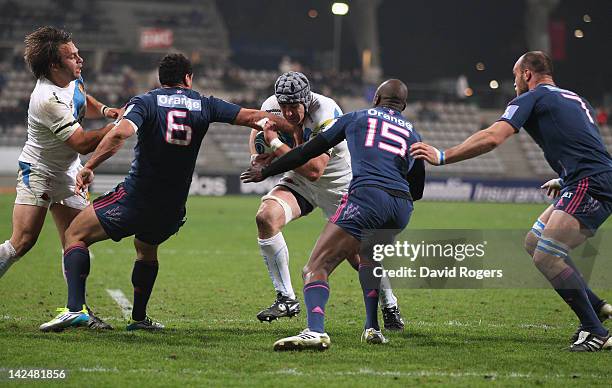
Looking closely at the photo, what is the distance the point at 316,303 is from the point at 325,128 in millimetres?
2030

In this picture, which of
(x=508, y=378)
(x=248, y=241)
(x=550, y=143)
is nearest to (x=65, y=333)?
(x=508, y=378)

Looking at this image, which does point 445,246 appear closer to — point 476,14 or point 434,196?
point 434,196

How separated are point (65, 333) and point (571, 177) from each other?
167 inches

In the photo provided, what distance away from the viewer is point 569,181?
725 centimetres

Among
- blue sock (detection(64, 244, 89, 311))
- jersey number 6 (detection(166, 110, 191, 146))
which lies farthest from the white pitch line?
jersey number 6 (detection(166, 110, 191, 146))

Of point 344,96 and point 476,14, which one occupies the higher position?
point 476,14

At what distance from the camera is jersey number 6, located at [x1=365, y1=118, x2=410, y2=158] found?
7.03 meters

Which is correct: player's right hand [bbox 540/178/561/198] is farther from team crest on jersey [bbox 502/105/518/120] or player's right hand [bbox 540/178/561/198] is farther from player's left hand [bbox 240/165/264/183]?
player's left hand [bbox 240/165/264/183]

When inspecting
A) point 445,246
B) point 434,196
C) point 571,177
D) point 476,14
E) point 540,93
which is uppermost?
point 476,14

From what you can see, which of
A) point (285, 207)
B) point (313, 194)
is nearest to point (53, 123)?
point (285, 207)

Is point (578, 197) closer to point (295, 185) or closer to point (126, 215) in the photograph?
point (295, 185)

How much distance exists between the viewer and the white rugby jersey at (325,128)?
8430 mm

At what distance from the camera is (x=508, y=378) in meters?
5.95

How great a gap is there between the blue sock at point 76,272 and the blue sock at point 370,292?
226cm
